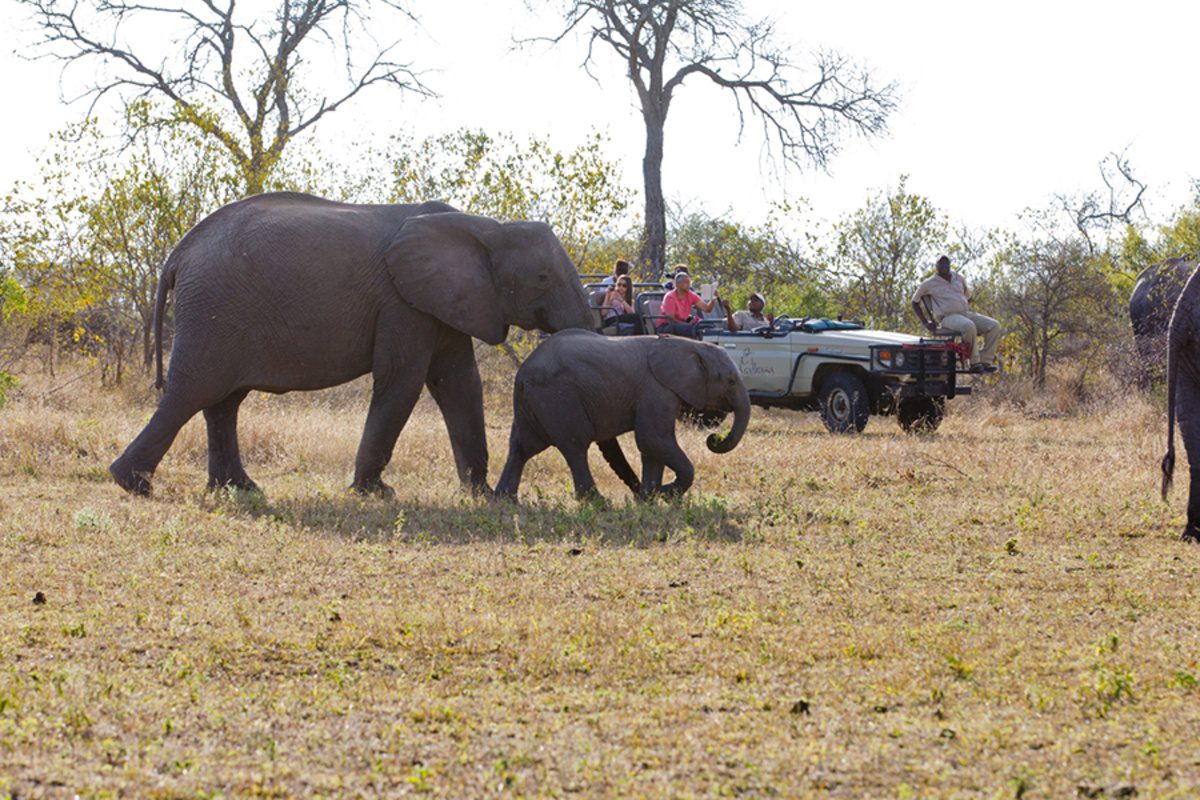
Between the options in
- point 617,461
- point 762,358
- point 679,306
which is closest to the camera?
point 617,461

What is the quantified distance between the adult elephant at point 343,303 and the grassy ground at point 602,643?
71cm

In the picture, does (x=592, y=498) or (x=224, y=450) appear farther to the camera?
(x=224, y=450)

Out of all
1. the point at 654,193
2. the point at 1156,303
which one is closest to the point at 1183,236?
the point at 1156,303

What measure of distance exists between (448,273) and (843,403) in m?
7.59

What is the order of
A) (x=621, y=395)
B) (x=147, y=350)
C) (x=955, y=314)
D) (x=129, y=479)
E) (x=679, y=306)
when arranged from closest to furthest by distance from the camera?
(x=621, y=395), (x=129, y=479), (x=679, y=306), (x=955, y=314), (x=147, y=350)

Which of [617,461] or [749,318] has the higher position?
[749,318]

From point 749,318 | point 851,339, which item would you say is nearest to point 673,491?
point 851,339

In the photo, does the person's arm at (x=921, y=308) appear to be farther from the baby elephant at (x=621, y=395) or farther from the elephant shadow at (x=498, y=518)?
the elephant shadow at (x=498, y=518)

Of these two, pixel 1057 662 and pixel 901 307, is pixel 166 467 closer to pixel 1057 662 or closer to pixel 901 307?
pixel 1057 662

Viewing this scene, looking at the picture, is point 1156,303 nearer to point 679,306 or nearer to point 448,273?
point 679,306

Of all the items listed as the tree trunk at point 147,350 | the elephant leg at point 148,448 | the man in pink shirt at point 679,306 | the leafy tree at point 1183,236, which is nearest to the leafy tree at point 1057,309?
the leafy tree at point 1183,236

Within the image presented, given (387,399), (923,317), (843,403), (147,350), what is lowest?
(387,399)

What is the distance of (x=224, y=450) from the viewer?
1197 cm

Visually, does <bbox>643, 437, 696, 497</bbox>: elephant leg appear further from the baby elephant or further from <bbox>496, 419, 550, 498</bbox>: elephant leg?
<bbox>496, 419, 550, 498</bbox>: elephant leg
